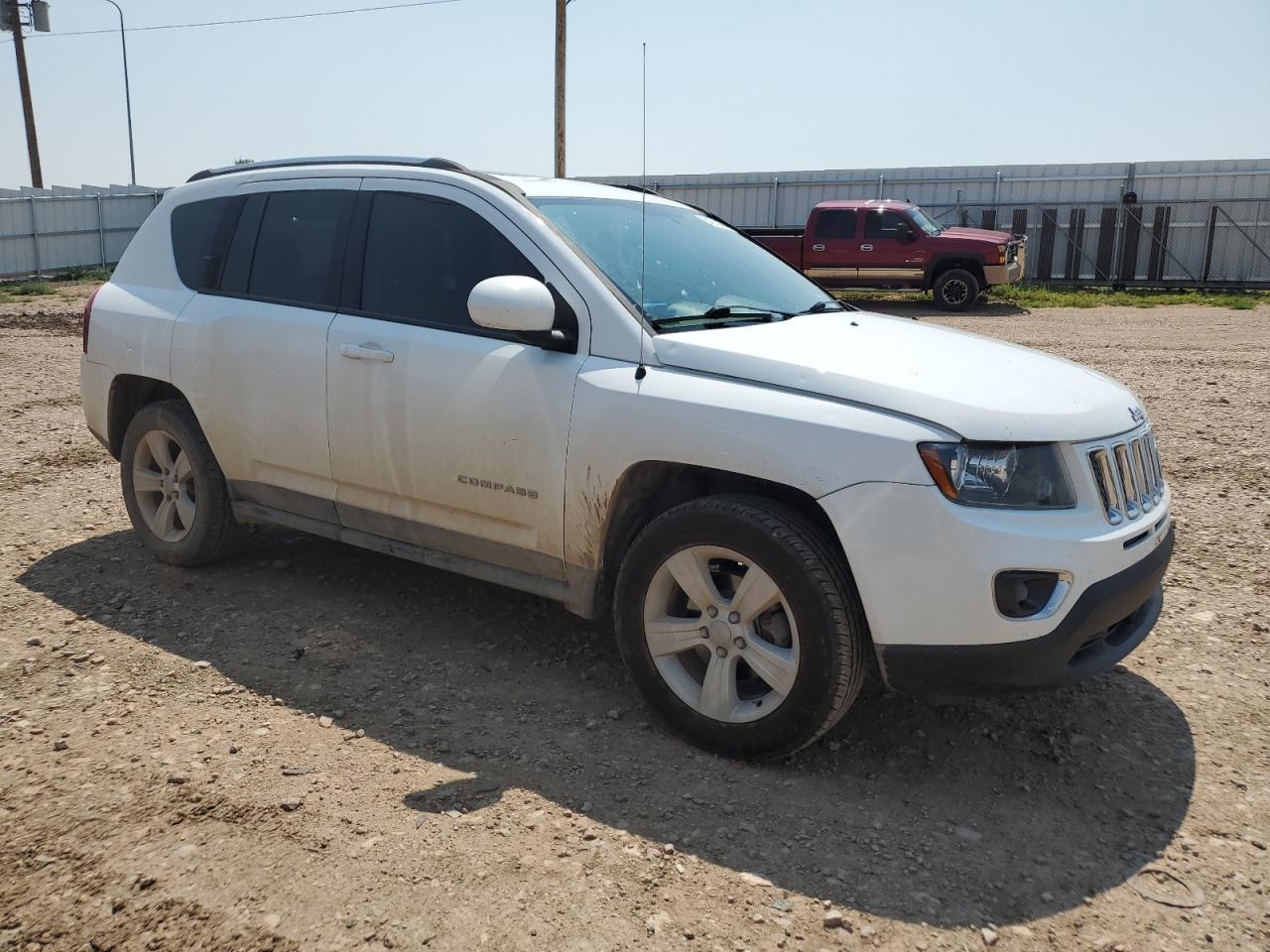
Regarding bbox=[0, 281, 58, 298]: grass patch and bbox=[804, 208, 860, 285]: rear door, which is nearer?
bbox=[804, 208, 860, 285]: rear door

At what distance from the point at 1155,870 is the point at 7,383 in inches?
424

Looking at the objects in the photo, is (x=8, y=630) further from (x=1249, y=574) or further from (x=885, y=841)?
(x=1249, y=574)

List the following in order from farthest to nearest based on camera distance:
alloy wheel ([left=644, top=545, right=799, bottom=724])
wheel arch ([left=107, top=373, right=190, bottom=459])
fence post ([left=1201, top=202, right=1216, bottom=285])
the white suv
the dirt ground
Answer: fence post ([left=1201, top=202, right=1216, bottom=285]), wheel arch ([left=107, top=373, right=190, bottom=459]), alloy wheel ([left=644, top=545, right=799, bottom=724]), the white suv, the dirt ground

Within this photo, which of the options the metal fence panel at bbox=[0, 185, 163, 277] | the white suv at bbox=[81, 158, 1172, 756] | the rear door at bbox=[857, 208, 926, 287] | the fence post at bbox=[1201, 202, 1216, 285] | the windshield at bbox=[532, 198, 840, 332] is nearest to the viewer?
the white suv at bbox=[81, 158, 1172, 756]

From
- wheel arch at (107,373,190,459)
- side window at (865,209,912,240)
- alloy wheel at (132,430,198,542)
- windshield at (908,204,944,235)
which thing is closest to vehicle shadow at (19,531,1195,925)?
alloy wheel at (132,430,198,542)

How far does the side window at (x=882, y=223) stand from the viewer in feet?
64.1

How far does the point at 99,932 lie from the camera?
2.66 meters

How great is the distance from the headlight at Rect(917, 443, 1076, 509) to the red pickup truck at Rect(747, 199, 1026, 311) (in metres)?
16.5

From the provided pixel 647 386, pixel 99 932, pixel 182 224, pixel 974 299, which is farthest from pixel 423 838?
pixel 974 299

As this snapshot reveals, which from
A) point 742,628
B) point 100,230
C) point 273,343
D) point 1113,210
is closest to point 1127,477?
point 742,628

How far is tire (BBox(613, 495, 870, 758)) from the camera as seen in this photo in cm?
321

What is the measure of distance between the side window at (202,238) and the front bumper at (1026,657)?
3482 millimetres

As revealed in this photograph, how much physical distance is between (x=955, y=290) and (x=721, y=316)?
16.5 meters

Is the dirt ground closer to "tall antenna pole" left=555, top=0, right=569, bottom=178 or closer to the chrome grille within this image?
the chrome grille
